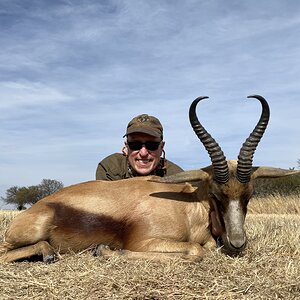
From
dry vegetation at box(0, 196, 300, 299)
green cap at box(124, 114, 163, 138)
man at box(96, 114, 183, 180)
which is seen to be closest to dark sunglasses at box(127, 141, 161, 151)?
man at box(96, 114, 183, 180)

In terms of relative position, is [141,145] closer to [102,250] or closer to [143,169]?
[143,169]

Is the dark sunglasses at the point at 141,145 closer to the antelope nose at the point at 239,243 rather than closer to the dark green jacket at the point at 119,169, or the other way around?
the dark green jacket at the point at 119,169

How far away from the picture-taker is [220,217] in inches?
199

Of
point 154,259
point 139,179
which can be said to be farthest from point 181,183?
point 154,259

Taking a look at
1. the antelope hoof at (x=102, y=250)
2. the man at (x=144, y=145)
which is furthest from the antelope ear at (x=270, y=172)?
the man at (x=144, y=145)

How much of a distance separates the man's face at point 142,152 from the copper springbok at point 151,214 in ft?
Answer: 5.24

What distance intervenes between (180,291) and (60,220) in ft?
7.44

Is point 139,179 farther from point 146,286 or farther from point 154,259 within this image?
point 146,286

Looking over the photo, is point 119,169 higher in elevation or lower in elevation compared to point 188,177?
higher

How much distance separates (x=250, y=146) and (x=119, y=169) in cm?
347

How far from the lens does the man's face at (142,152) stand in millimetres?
7273

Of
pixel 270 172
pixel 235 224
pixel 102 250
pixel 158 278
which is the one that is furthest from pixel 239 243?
pixel 102 250

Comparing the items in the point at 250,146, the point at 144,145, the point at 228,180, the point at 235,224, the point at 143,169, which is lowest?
the point at 235,224

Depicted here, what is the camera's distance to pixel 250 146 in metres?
5.09
